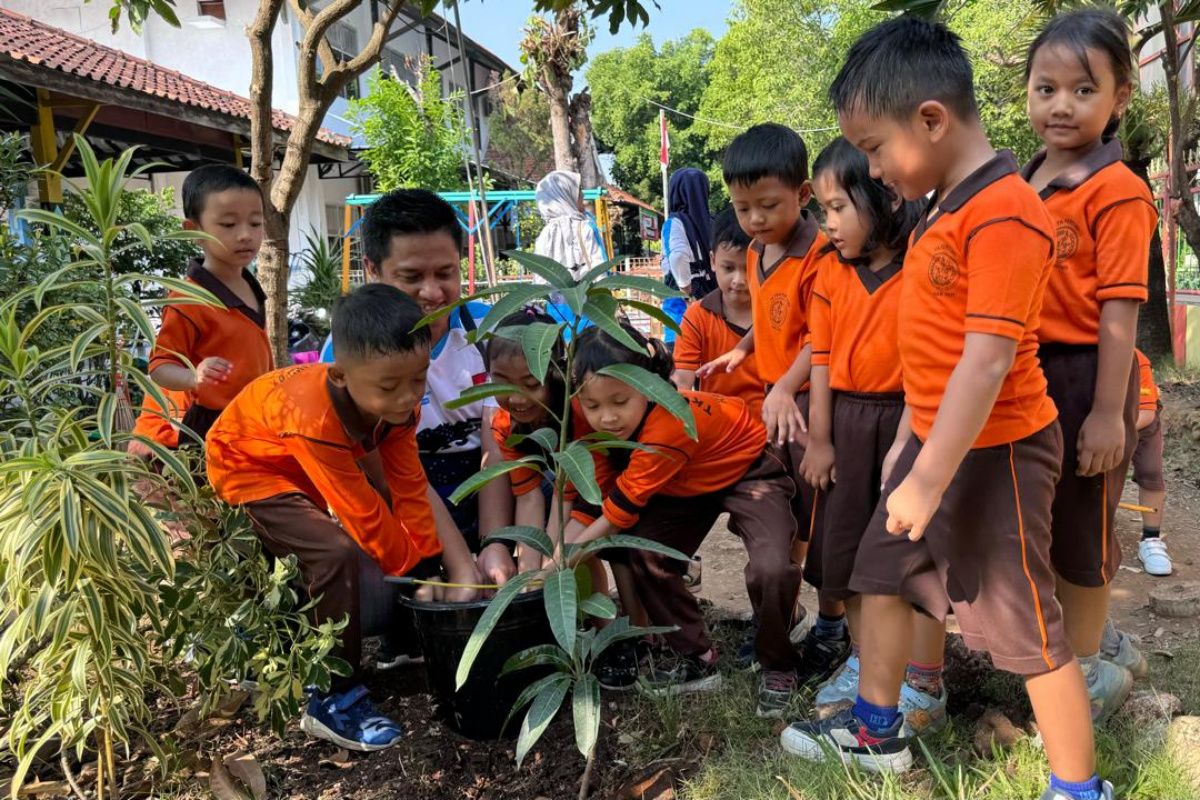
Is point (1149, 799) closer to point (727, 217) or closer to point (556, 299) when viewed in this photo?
point (727, 217)

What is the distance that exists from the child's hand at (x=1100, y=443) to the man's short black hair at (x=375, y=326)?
4.86ft

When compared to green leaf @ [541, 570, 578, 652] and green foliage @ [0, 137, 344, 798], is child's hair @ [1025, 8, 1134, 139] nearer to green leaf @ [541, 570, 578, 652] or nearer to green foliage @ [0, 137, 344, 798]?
green leaf @ [541, 570, 578, 652]

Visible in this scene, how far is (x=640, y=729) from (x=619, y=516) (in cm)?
53

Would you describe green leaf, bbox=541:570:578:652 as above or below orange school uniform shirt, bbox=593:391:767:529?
below

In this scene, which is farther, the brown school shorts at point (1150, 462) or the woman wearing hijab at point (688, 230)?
the woman wearing hijab at point (688, 230)

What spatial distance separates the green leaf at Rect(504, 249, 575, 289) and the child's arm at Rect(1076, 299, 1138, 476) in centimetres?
115

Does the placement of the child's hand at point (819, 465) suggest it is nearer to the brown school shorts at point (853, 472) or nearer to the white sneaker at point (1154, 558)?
the brown school shorts at point (853, 472)

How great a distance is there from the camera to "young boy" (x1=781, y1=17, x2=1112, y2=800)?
155 cm

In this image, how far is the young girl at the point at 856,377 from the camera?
6.92ft

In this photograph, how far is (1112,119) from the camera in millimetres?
2070

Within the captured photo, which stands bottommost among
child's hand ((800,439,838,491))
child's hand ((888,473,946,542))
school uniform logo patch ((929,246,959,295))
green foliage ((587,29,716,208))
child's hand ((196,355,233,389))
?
child's hand ((800,439,838,491))

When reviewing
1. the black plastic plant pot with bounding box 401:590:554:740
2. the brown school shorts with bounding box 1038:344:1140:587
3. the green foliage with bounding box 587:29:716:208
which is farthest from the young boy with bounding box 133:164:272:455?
the green foliage with bounding box 587:29:716:208

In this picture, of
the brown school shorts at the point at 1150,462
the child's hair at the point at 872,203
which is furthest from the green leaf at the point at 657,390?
the brown school shorts at the point at 1150,462

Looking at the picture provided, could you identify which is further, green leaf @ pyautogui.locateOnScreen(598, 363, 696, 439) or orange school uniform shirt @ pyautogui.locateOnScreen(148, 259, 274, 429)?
orange school uniform shirt @ pyautogui.locateOnScreen(148, 259, 274, 429)
